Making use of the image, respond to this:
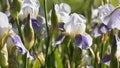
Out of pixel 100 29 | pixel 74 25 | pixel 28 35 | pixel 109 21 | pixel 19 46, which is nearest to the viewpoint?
pixel 19 46

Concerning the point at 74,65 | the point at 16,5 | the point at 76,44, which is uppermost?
the point at 16,5

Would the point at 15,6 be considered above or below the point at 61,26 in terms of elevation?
above

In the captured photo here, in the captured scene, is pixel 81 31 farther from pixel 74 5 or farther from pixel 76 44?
pixel 74 5

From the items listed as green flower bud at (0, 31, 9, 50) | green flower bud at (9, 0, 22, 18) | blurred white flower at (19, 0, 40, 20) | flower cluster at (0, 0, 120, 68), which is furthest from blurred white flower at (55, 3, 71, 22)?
green flower bud at (0, 31, 9, 50)

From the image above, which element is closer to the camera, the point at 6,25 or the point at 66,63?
the point at 6,25

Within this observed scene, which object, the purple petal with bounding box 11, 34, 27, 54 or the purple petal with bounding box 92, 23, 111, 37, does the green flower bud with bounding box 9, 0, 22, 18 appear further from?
the purple petal with bounding box 92, 23, 111, 37

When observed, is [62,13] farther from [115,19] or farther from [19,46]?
[19,46]

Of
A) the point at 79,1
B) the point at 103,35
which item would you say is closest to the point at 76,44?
the point at 103,35

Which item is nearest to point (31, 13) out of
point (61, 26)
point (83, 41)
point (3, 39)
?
point (61, 26)
